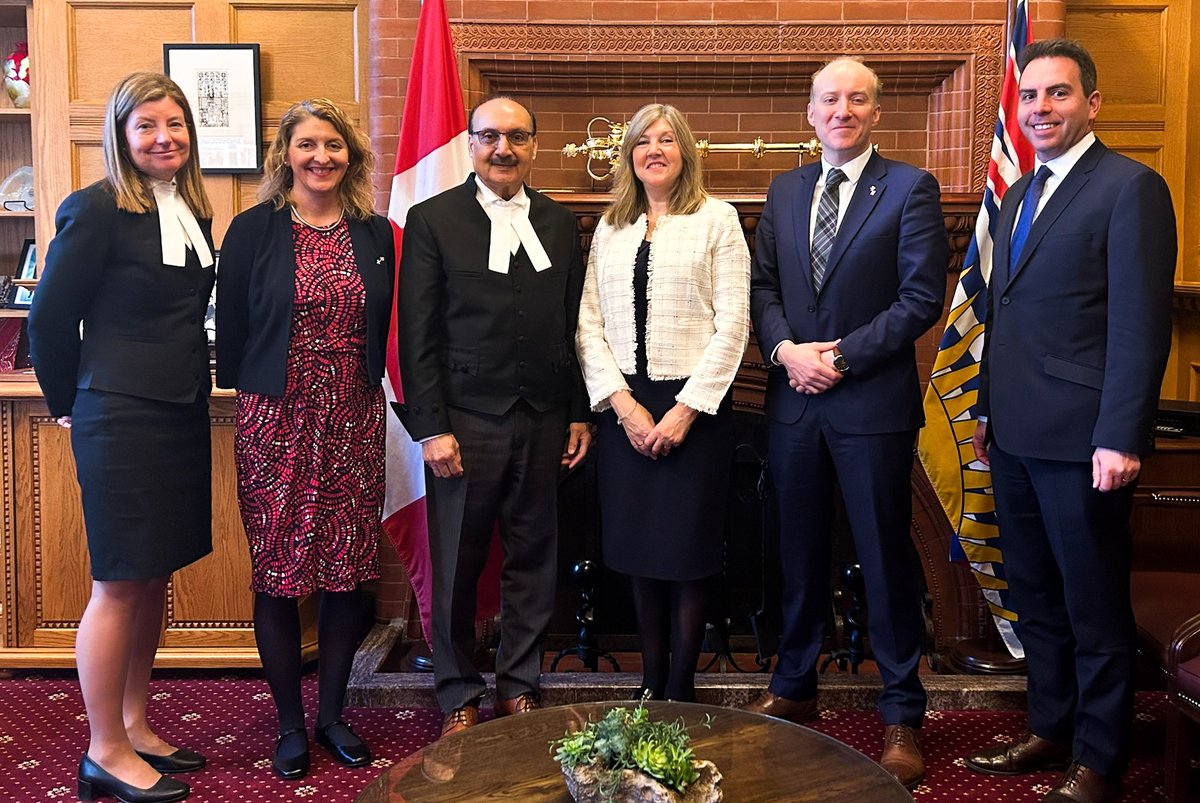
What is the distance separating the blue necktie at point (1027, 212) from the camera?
2441 millimetres

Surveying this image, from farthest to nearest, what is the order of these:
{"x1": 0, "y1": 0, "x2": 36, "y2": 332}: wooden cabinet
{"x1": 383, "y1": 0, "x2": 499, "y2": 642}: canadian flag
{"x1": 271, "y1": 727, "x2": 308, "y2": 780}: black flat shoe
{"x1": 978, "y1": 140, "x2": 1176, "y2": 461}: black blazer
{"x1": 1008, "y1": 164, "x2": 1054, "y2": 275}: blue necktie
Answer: {"x1": 0, "y1": 0, "x2": 36, "y2": 332}: wooden cabinet, {"x1": 383, "y1": 0, "x2": 499, "y2": 642}: canadian flag, {"x1": 271, "y1": 727, "x2": 308, "y2": 780}: black flat shoe, {"x1": 1008, "y1": 164, "x2": 1054, "y2": 275}: blue necktie, {"x1": 978, "y1": 140, "x2": 1176, "y2": 461}: black blazer

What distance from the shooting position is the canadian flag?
127 inches

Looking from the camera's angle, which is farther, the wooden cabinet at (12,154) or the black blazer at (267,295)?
the wooden cabinet at (12,154)

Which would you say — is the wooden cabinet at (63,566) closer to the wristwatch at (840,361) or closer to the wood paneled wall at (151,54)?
the wood paneled wall at (151,54)

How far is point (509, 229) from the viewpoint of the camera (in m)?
2.68

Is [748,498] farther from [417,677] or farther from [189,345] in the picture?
[189,345]

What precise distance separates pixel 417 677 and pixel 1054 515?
5.84ft

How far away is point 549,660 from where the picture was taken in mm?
3553

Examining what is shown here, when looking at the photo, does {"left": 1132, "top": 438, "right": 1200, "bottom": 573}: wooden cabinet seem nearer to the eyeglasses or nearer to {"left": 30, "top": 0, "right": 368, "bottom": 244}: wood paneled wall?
the eyeglasses

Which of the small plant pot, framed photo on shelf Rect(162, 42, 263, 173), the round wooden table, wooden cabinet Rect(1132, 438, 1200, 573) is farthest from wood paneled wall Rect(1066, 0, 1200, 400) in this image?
the small plant pot

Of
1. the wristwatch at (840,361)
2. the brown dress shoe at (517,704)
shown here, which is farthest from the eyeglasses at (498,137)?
the brown dress shoe at (517,704)

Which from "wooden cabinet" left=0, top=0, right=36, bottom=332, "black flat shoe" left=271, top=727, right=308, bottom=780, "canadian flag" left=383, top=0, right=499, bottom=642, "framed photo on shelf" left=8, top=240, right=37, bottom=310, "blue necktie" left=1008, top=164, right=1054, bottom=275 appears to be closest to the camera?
"blue necktie" left=1008, top=164, right=1054, bottom=275

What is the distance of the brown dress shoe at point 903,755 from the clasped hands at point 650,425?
0.86 meters

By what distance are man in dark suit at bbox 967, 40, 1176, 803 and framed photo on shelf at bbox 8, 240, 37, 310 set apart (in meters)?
3.17
